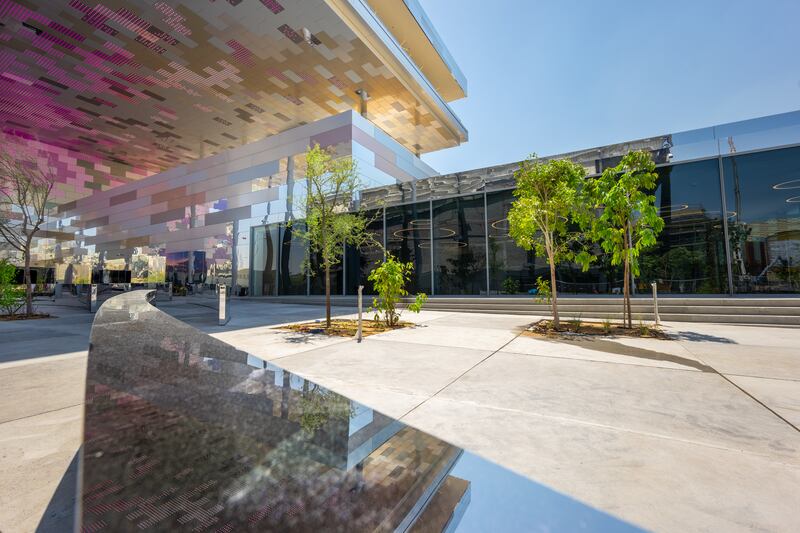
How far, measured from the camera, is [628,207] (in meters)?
8.24

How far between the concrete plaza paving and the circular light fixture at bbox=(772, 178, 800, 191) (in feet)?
35.5

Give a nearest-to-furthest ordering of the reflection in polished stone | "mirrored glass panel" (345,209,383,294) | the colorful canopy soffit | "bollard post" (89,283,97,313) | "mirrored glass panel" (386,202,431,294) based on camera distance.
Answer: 1. the reflection in polished stone
2. "bollard post" (89,283,97,313)
3. the colorful canopy soffit
4. "mirrored glass panel" (386,202,431,294)
5. "mirrored glass panel" (345,209,383,294)

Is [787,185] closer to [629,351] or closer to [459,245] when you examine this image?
[459,245]

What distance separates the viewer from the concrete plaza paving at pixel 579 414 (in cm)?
190

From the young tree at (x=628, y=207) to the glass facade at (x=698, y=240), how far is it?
6705 millimetres

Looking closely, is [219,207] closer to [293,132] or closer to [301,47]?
[293,132]

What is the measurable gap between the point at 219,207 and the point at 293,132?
9766 millimetres

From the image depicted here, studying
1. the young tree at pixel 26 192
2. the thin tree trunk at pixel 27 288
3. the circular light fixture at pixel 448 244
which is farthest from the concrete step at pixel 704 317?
the young tree at pixel 26 192

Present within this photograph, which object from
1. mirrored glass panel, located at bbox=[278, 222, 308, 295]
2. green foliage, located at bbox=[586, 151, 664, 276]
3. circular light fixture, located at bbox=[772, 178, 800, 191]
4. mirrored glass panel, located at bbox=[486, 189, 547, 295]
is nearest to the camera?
green foliage, located at bbox=[586, 151, 664, 276]

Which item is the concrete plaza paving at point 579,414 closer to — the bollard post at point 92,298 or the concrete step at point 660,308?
the concrete step at point 660,308

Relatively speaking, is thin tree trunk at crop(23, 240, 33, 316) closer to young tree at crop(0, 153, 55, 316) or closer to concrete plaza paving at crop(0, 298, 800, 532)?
young tree at crop(0, 153, 55, 316)

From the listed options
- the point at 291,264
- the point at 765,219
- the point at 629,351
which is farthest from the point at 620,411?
the point at 291,264

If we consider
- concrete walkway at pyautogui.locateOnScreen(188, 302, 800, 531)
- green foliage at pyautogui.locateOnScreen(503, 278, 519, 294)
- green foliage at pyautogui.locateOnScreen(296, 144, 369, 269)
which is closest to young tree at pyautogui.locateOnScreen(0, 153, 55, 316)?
green foliage at pyautogui.locateOnScreen(296, 144, 369, 269)

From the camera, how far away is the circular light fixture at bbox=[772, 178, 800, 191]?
41.5 feet
